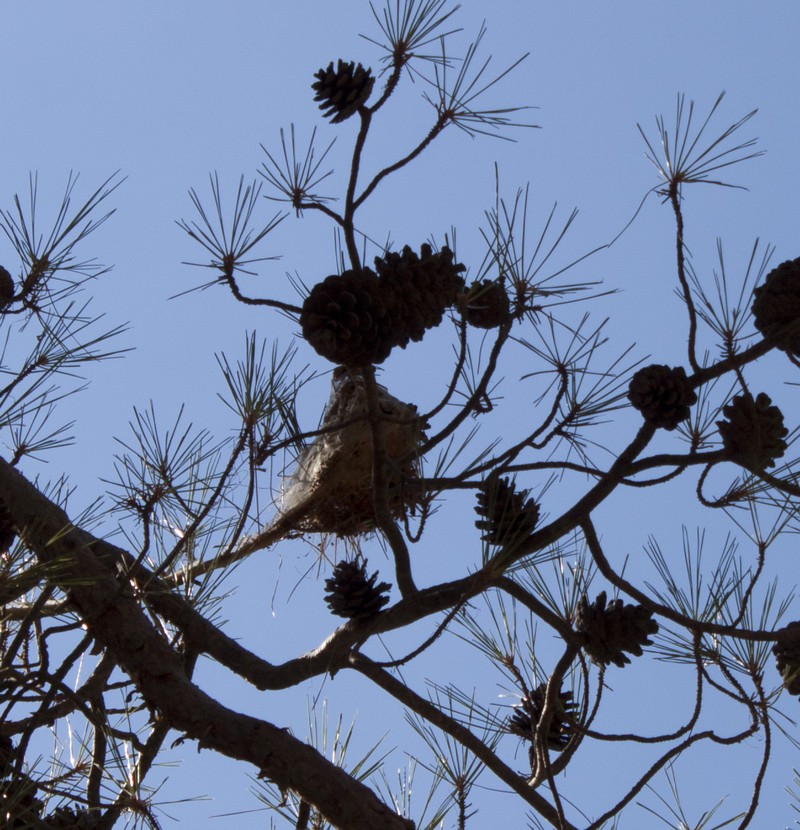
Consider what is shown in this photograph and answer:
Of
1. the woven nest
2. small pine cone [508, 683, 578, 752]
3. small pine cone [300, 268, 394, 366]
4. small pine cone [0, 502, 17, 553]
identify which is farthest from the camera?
the woven nest

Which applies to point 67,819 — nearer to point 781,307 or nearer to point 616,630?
point 616,630

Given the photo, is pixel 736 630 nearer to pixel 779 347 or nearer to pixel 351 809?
pixel 779 347

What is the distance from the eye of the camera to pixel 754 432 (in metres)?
1.11

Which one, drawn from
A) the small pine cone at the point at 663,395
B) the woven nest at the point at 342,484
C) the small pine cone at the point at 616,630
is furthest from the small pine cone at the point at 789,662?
the woven nest at the point at 342,484

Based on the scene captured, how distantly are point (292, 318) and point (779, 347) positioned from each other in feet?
1.78

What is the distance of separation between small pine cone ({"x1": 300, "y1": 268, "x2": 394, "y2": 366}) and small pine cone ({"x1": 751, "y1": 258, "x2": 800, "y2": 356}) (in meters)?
0.42

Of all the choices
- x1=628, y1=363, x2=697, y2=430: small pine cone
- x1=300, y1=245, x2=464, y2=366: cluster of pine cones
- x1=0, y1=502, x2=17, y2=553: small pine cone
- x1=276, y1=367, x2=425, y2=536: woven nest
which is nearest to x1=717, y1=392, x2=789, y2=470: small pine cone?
x1=628, y1=363, x2=697, y2=430: small pine cone

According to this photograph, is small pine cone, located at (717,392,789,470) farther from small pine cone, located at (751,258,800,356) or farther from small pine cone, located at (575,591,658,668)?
small pine cone, located at (575,591,658,668)

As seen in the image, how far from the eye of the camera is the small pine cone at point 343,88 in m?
1.18

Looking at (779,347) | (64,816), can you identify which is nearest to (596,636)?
(779,347)

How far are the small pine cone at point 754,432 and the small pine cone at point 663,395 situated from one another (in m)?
0.05

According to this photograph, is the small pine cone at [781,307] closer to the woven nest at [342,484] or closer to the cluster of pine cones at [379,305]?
the cluster of pine cones at [379,305]

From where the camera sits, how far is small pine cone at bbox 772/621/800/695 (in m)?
1.19

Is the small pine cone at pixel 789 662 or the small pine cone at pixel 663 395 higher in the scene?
the small pine cone at pixel 663 395
